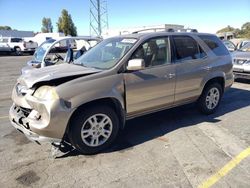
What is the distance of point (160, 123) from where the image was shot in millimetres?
5340

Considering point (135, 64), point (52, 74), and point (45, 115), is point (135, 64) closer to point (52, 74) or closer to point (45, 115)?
point (52, 74)

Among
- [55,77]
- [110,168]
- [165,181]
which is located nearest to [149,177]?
[165,181]

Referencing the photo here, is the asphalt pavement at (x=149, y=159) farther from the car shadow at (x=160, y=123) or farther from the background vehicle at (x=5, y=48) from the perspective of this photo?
the background vehicle at (x=5, y=48)

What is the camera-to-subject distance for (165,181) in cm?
324

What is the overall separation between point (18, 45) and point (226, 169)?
1243 inches

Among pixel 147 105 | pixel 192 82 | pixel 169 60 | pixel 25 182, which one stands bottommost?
pixel 25 182

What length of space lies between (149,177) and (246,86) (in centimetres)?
703

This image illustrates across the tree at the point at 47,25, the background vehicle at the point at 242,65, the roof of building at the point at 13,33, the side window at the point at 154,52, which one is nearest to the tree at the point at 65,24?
the roof of building at the point at 13,33

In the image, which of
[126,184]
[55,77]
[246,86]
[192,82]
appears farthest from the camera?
[246,86]

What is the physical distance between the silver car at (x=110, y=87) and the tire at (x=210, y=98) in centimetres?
2

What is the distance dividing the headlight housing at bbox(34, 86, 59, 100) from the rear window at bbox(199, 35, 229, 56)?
356 centimetres

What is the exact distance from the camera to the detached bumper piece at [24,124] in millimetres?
3661

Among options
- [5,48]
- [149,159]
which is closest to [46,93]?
[149,159]

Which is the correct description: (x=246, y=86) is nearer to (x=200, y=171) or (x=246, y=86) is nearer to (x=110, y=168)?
(x=200, y=171)
